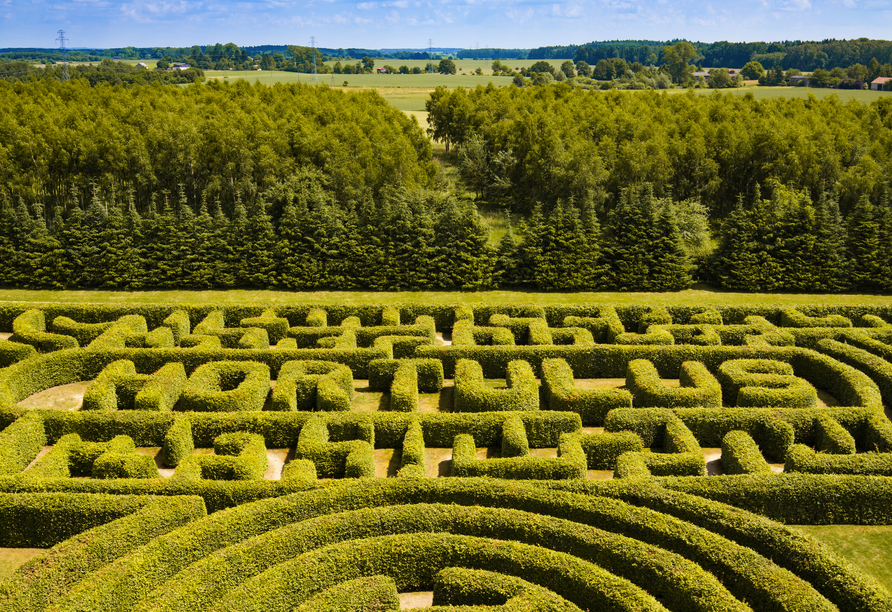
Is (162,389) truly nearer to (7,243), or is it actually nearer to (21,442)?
(21,442)

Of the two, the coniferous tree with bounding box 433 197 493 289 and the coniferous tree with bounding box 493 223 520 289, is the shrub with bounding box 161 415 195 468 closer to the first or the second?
the coniferous tree with bounding box 433 197 493 289

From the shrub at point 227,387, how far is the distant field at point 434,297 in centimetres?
1175

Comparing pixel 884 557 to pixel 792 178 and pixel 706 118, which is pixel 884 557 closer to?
pixel 792 178

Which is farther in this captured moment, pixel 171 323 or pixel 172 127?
pixel 172 127

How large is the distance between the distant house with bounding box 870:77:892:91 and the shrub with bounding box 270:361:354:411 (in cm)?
9634

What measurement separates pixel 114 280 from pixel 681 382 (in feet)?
116

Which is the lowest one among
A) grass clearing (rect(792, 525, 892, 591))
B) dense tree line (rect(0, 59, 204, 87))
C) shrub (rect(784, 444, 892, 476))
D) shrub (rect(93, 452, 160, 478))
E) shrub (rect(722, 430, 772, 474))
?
grass clearing (rect(792, 525, 892, 591))

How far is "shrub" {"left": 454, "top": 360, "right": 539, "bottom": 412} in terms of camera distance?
90.0ft

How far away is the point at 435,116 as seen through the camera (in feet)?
257

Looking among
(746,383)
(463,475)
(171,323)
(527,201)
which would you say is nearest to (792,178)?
(527,201)

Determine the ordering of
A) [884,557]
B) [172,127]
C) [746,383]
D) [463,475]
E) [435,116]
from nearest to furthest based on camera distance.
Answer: [884,557], [463,475], [746,383], [172,127], [435,116]

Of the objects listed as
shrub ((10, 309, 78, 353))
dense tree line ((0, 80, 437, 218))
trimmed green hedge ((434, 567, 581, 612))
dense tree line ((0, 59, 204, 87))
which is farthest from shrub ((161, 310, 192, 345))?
dense tree line ((0, 59, 204, 87))

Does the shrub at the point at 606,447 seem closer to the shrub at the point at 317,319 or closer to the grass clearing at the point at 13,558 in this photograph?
the shrub at the point at 317,319

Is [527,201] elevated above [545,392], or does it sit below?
above
